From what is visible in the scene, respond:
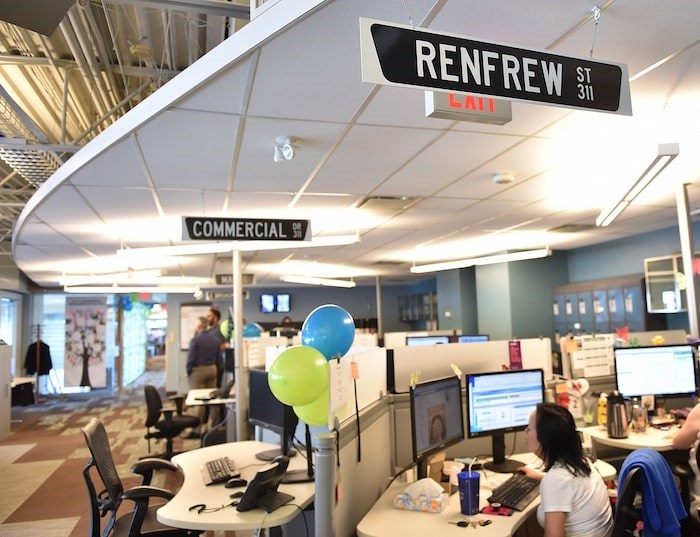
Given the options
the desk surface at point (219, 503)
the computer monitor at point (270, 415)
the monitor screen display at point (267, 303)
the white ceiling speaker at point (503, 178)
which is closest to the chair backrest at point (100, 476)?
the desk surface at point (219, 503)

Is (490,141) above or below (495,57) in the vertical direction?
above

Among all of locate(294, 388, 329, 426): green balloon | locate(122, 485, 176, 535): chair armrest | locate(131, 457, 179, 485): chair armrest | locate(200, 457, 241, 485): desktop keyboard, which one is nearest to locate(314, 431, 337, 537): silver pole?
locate(294, 388, 329, 426): green balloon

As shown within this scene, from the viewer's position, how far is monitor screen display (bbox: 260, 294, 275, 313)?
49.3ft

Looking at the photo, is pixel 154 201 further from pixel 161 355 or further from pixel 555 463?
pixel 161 355

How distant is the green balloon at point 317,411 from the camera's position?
2287 millimetres

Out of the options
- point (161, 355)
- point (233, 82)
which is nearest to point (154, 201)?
point (233, 82)

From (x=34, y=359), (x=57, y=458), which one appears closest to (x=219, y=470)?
(x=57, y=458)

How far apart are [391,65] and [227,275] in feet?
31.6

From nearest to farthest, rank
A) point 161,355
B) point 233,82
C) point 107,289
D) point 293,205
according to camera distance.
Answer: point 233,82 < point 293,205 < point 107,289 < point 161,355

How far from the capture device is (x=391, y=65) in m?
1.71

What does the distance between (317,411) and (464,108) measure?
1.42 metres

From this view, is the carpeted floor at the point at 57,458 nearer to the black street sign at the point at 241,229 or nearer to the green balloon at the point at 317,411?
the black street sign at the point at 241,229

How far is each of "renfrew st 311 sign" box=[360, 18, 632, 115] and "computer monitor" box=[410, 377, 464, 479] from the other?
1.46m

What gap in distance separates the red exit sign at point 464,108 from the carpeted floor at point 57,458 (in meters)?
4.26
